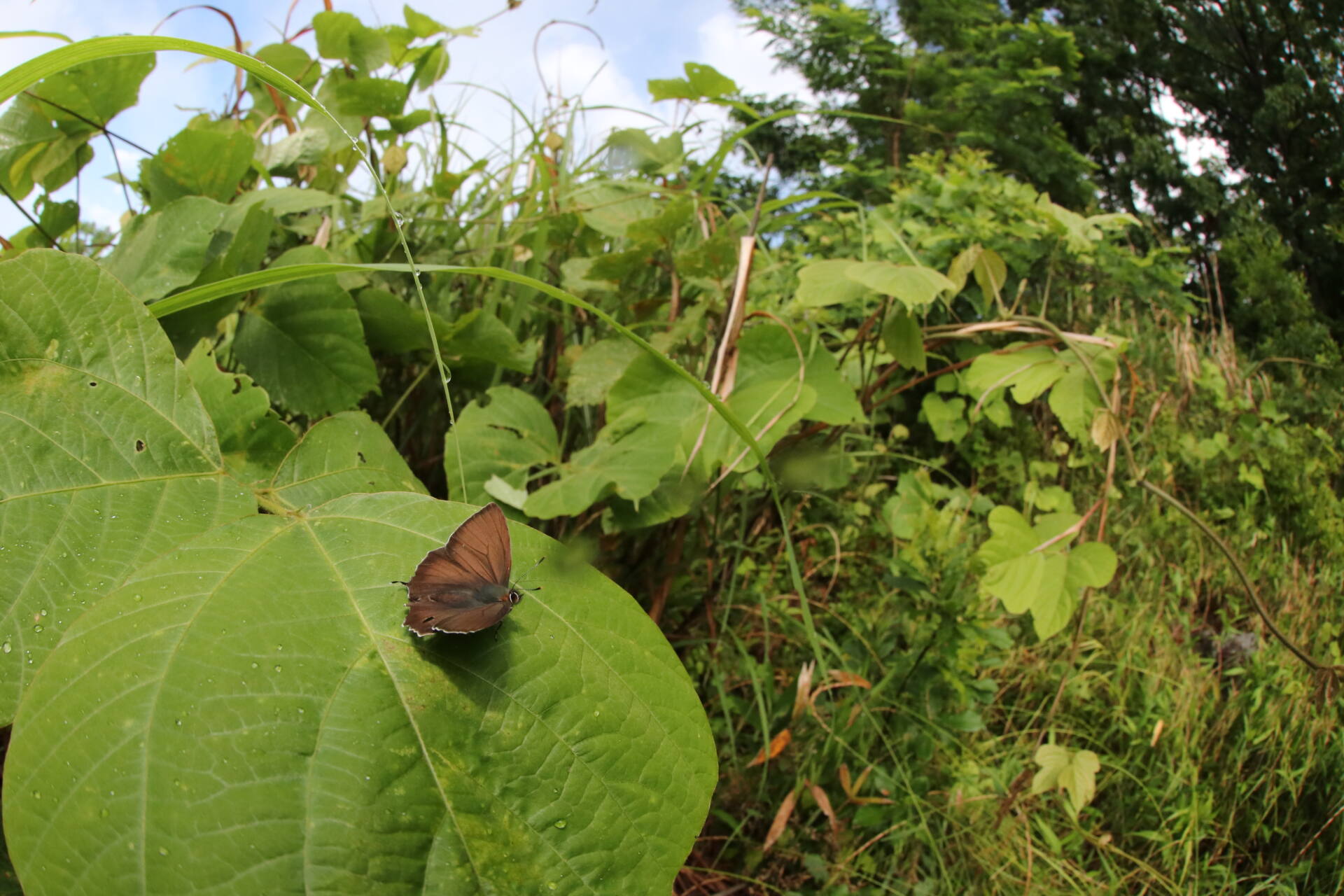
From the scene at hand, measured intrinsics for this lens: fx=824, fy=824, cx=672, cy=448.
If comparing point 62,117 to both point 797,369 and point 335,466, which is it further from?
point 797,369

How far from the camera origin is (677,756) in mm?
422

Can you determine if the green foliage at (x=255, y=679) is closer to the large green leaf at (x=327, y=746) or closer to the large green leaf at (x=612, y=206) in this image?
the large green leaf at (x=327, y=746)

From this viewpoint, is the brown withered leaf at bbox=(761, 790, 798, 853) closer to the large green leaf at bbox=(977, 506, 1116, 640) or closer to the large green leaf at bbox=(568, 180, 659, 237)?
the large green leaf at bbox=(977, 506, 1116, 640)

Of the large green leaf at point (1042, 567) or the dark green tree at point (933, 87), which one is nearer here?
the large green leaf at point (1042, 567)

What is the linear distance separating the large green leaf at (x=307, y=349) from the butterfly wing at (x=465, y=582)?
0.50 meters

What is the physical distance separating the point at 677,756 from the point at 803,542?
57.4 inches

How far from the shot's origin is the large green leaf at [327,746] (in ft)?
1.02

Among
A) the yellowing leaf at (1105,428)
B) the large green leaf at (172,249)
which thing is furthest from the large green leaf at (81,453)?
the yellowing leaf at (1105,428)

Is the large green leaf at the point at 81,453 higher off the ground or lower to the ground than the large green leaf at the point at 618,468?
higher

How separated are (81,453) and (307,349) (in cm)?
39

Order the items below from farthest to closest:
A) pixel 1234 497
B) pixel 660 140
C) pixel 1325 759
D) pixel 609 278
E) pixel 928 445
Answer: pixel 1234 497
pixel 928 445
pixel 1325 759
pixel 660 140
pixel 609 278

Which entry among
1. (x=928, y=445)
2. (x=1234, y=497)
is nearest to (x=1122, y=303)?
(x=1234, y=497)

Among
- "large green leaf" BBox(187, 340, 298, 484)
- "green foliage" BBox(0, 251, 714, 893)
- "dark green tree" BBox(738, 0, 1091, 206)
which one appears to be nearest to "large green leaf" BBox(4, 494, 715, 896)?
"green foliage" BBox(0, 251, 714, 893)

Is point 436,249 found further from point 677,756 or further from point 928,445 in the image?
point 928,445
